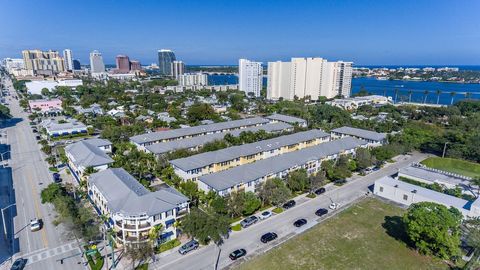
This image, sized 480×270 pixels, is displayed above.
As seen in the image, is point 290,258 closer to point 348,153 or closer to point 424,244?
point 424,244

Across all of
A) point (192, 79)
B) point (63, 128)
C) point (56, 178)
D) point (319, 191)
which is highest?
point (192, 79)

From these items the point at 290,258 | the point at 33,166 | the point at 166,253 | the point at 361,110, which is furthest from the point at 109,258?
the point at 361,110

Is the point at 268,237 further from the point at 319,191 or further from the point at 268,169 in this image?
the point at 319,191

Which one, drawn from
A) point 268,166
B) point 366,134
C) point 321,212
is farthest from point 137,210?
point 366,134

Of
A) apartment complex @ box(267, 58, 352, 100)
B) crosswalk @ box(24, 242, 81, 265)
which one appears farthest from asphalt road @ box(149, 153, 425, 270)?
apartment complex @ box(267, 58, 352, 100)

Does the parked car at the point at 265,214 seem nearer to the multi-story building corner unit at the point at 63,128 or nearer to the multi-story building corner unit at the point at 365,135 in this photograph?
the multi-story building corner unit at the point at 365,135
